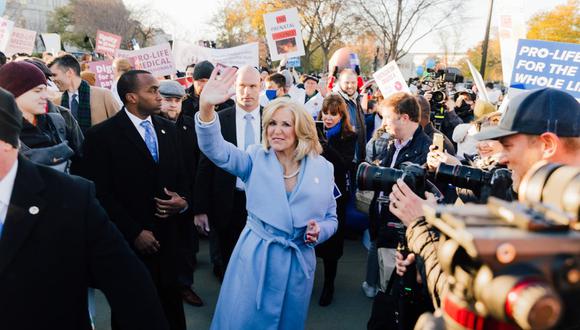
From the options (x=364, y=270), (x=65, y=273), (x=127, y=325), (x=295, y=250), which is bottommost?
(x=364, y=270)

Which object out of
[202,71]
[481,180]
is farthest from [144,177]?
[202,71]

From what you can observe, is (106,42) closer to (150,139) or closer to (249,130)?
(249,130)

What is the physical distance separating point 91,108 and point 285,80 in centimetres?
358

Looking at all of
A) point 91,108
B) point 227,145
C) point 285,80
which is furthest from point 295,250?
point 285,80

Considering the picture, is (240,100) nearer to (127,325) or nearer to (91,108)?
(91,108)

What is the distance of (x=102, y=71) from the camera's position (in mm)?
7707

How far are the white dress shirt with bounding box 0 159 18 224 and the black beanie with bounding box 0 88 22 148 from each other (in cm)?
11

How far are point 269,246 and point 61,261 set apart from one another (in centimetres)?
126

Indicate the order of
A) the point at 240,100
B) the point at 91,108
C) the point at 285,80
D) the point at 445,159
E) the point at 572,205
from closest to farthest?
1. the point at 572,205
2. the point at 445,159
3. the point at 240,100
4. the point at 91,108
5. the point at 285,80

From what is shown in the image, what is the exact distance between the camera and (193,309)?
402 cm

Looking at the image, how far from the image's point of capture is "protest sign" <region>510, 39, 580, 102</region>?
4266mm

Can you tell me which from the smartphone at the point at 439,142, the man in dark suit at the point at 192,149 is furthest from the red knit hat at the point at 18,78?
the smartphone at the point at 439,142

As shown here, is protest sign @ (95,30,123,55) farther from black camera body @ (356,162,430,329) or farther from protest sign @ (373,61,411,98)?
black camera body @ (356,162,430,329)

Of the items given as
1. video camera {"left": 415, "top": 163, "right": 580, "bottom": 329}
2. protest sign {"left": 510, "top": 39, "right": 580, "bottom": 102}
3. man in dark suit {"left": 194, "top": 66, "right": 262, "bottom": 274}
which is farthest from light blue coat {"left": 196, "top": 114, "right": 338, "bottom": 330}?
protest sign {"left": 510, "top": 39, "right": 580, "bottom": 102}
